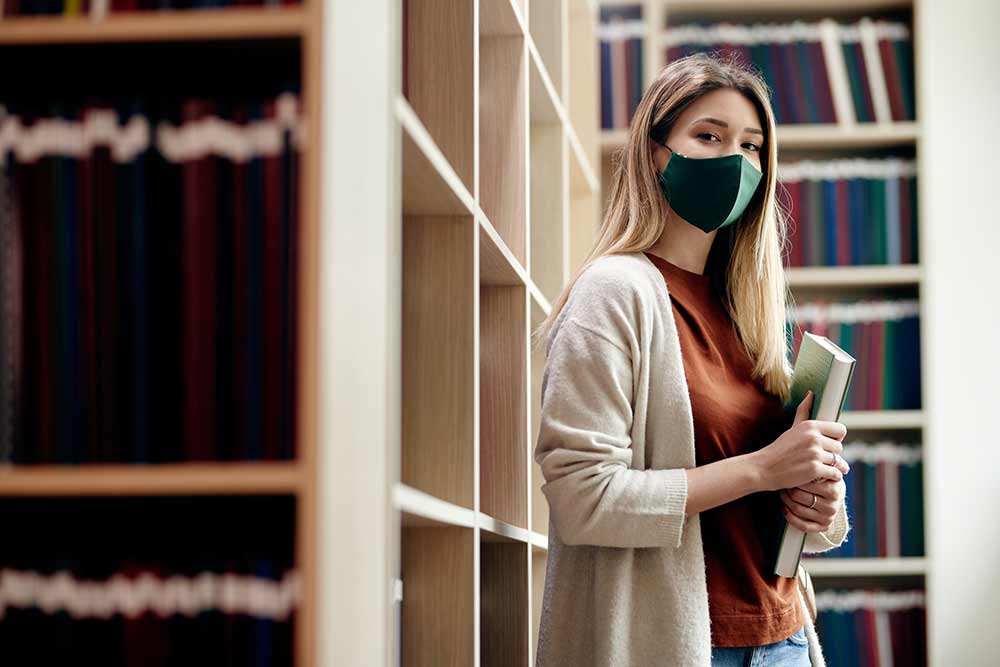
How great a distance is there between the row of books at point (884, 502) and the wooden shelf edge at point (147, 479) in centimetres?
264

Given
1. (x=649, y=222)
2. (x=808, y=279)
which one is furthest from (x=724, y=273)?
(x=808, y=279)

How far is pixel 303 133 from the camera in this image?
3.38ft

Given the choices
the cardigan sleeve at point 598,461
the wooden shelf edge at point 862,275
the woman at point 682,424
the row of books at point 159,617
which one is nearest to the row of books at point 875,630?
the wooden shelf edge at point 862,275

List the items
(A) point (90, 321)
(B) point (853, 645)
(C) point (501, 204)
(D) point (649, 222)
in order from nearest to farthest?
(A) point (90, 321) → (D) point (649, 222) → (C) point (501, 204) → (B) point (853, 645)

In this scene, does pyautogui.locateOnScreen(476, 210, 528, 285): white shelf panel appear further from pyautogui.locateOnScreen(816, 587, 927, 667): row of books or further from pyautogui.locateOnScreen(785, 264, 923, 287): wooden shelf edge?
pyautogui.locateOnScreen(816, 587, 927, 667): row of books

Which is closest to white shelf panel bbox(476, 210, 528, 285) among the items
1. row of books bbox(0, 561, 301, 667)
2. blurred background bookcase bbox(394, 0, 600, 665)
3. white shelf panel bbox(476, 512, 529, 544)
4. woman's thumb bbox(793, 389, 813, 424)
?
blurred background bookcase bbox(394, 0, 600, 665)

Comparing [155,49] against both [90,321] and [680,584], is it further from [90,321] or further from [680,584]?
[680,584]

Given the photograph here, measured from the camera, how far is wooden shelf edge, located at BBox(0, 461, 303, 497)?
3.17ft

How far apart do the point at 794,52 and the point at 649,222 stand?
2007 millimetres

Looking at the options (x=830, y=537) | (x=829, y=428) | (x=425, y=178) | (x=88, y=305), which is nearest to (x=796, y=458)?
(x=829, y=428)

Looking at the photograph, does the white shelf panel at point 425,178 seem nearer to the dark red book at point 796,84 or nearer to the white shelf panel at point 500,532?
the white shelf panel at point 500,532

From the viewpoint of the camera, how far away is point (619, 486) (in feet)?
4.88

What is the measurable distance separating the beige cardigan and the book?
14 centimetres

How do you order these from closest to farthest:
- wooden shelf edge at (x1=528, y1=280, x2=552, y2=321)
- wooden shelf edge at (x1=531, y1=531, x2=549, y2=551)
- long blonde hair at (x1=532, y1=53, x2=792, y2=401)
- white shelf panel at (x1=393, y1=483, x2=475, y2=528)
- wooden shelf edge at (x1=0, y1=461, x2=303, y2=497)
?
wooden shelf edge at (x1=0, y1=461, x2=303, y2=497) → white shelf panel at (x1=393, y1=483, x2=475, y2=528) → long blonde hair at (x1=532, y1=53, x2=792, y2=401) → wooden shelf edge at (x1=528, y1=280, x2=552, y2=321) → wooden shelf edge at (x1=531, y1=531, x2=549, y2=551)
